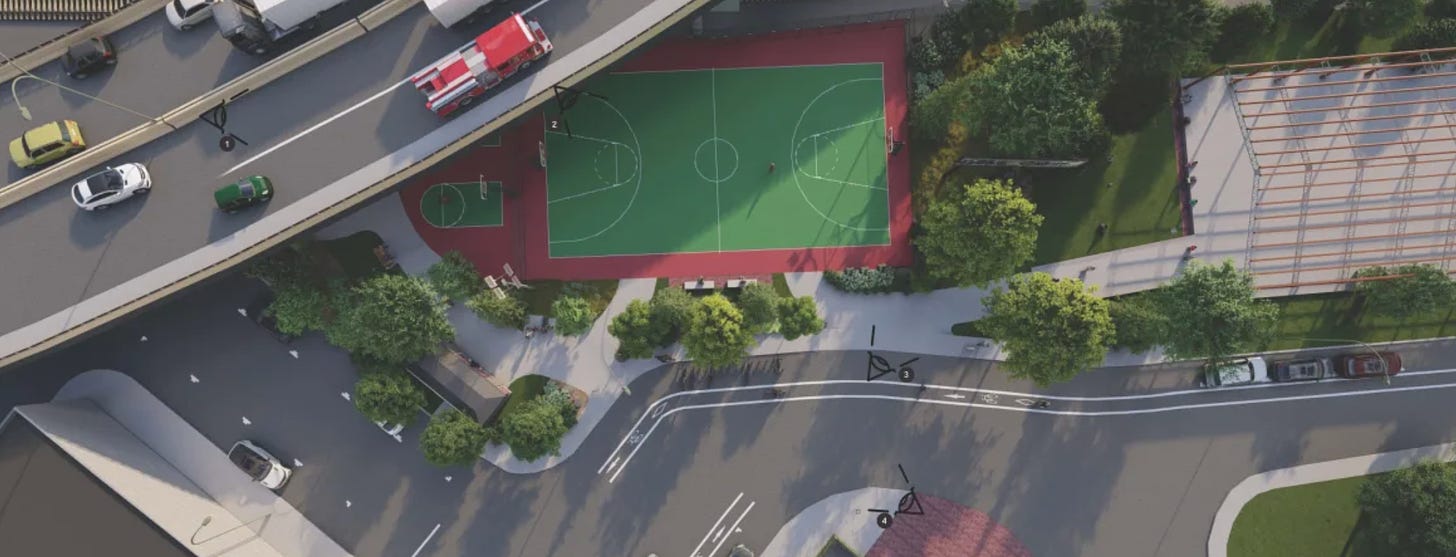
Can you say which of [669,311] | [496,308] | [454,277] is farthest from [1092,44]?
[454,277]

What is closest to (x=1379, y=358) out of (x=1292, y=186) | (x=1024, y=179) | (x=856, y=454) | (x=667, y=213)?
(x=1292, y=186)

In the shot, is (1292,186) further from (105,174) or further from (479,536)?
(105,174)

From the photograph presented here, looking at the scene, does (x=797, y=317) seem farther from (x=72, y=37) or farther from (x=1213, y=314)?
(x=72, y=37)

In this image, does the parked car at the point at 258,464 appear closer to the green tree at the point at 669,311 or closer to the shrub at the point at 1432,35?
the green tree at the point at 669,311

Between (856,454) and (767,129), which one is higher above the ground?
(767,129)

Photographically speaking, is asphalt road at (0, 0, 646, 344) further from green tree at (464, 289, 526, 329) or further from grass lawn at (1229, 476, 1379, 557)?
grass lawn at (1229, 476, 1379, 557)

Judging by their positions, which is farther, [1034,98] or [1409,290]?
[1409,290]
